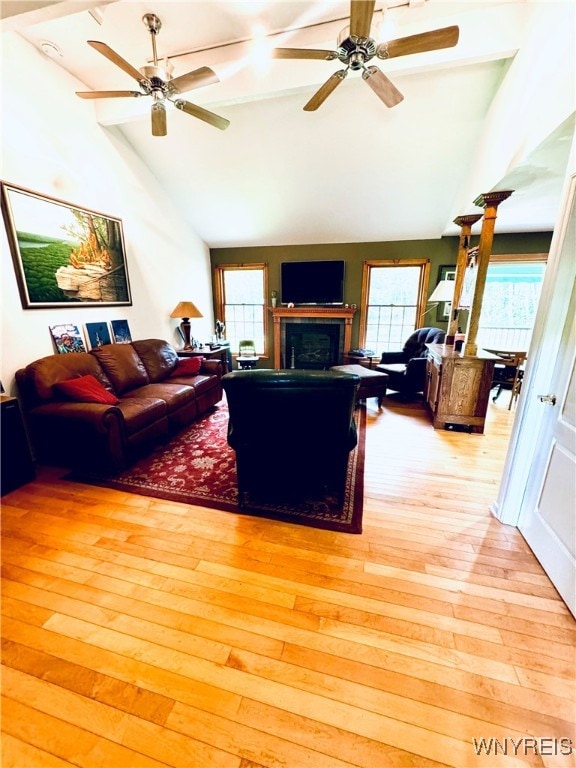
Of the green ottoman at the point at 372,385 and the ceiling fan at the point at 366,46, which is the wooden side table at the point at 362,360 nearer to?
the green ottoman at the point at 372,385

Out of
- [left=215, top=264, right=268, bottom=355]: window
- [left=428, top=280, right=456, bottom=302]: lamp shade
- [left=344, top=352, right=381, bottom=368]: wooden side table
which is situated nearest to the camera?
[left=428, top=280, right=456, bottom=302]: lamp shade

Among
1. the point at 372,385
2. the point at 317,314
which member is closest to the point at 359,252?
the point at 317,314

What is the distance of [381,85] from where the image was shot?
218cm

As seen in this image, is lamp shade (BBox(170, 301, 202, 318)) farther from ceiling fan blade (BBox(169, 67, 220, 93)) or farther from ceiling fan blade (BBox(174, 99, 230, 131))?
ceiling fan blade (BBox(169, 67, 220, 93))

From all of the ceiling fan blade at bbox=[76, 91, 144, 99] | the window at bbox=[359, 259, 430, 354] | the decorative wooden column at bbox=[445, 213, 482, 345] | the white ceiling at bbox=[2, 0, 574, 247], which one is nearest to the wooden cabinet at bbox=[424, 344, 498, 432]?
the decorative wooden column at bbox=[445, 213, 482, 345]

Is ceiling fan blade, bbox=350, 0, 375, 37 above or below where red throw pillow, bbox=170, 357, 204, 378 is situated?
above

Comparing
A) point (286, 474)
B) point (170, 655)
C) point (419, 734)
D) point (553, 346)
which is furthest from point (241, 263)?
point (419, 734)

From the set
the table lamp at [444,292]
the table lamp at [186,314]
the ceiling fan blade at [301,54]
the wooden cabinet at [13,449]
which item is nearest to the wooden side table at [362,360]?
the table lamp at [444,292]

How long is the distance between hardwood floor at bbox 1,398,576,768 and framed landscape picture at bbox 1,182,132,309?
209 centimetres

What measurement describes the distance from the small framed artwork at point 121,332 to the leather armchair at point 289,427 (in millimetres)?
2613

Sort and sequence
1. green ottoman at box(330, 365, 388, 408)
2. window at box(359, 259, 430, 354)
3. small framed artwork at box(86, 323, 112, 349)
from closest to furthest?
small framed artwork at box(86, 323, 112, 349) < green ottoman at box(330, 365, 388, 408) < window at box(359, 259, 430, 354)

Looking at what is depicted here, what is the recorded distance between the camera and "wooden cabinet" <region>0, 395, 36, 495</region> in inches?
91.5

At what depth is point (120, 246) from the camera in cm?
381

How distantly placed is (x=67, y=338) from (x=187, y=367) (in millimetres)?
1362
